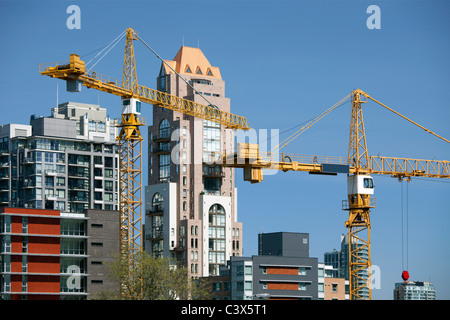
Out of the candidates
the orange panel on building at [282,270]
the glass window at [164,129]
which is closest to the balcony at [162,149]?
the glass window at [164,129]

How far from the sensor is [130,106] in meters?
143

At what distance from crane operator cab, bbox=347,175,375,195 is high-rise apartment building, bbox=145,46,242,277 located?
1745 inches

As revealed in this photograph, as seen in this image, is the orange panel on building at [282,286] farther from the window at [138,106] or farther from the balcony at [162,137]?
the balcony at [162,137]

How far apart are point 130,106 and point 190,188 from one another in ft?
135

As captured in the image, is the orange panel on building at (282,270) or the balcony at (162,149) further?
the balcony at (162,149)

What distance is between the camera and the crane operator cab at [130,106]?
143 metres

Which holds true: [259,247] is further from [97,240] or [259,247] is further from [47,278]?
[47,278]

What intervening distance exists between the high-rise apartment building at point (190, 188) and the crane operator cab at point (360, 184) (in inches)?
1745

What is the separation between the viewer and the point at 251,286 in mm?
156500

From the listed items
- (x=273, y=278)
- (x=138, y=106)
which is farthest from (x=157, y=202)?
(x=138, y=106)

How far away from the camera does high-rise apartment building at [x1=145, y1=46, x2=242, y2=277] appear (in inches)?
6959

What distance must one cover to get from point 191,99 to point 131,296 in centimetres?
6340

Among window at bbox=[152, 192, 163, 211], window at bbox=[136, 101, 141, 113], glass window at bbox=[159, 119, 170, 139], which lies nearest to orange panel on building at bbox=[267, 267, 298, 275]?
window at bbox=[152, 192, 163, 211]

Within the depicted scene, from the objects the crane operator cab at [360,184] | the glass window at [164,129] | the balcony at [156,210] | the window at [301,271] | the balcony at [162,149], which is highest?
the glass window at [164,129]
